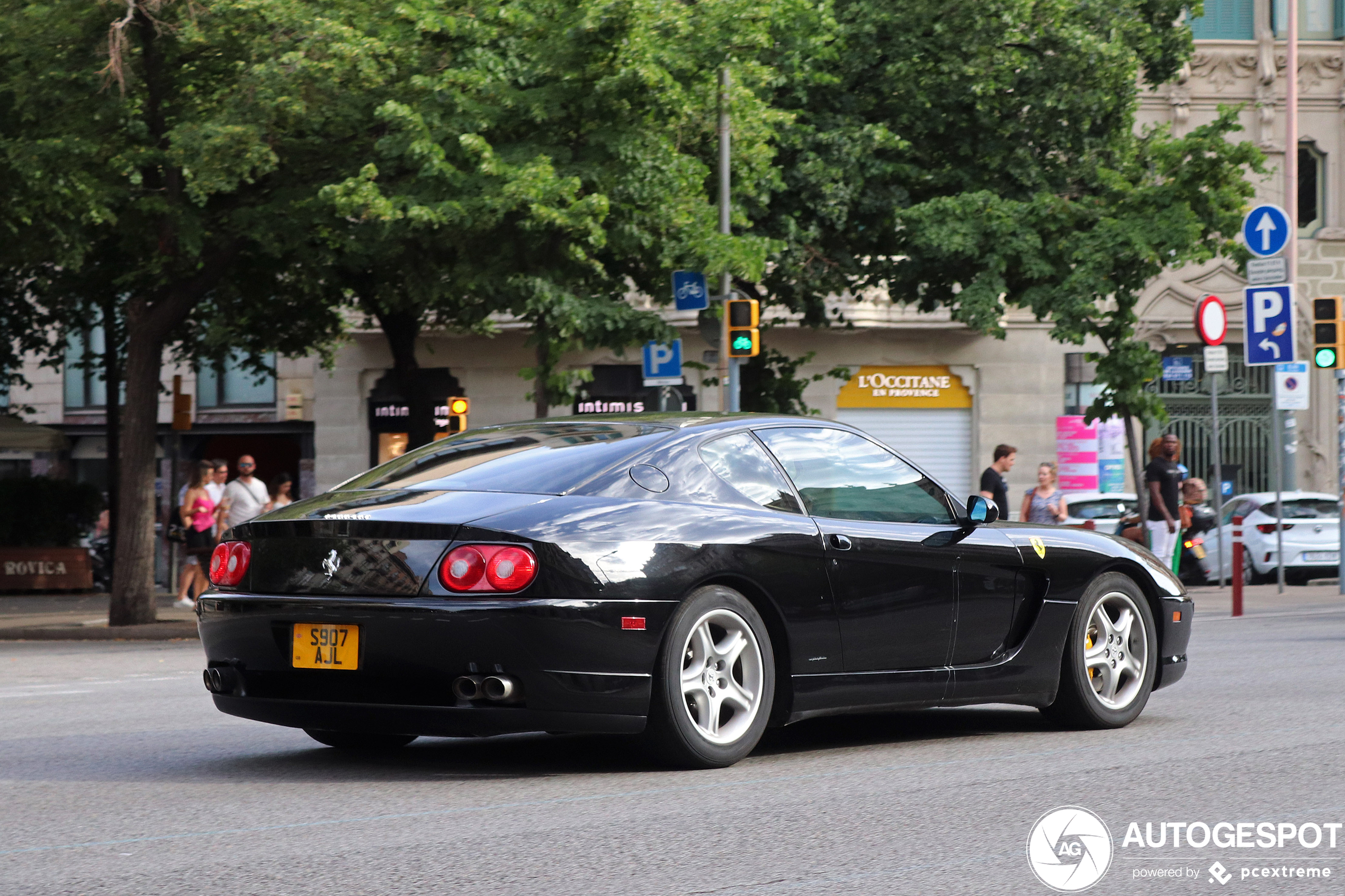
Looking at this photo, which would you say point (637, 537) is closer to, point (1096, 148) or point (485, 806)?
point (485, 806)

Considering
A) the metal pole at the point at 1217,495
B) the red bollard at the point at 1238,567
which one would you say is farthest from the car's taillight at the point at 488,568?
the metal pole at the point at 1217,495

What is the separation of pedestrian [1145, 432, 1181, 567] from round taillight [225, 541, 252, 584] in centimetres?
1584

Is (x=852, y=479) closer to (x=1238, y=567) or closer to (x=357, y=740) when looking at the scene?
(x=357, y=740)

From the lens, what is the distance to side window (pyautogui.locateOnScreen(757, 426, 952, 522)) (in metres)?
7.35

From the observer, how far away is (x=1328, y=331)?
21.8 metres

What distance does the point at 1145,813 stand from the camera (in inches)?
229

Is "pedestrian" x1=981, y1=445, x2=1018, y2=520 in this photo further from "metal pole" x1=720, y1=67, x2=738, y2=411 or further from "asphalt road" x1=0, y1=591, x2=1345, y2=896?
"asphalt road" x1=0, y1=591, x2=1345, y2=896

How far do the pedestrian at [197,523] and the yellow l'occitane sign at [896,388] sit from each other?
13.7 m

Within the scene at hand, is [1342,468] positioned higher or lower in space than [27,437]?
lower

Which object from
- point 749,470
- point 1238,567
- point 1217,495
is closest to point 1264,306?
point 1217,495

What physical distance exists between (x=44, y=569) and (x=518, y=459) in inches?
870

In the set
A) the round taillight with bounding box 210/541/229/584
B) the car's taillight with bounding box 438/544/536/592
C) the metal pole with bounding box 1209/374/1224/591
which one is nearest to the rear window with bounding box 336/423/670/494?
the car's taillight with bounding box 438/544/536/592

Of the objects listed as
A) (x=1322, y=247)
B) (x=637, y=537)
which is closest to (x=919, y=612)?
(x=637, y=537)

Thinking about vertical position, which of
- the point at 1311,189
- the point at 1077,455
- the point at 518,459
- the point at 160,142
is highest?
the point at 1311,189
